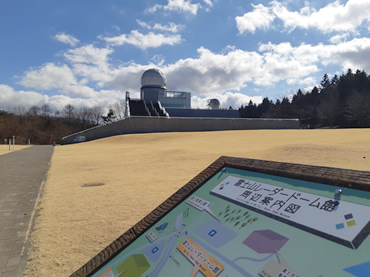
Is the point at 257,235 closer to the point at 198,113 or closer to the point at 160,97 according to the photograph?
the point at 198,113

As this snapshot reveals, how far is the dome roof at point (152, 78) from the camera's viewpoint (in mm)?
49062

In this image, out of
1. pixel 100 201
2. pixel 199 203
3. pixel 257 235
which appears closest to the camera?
pixel 257 235

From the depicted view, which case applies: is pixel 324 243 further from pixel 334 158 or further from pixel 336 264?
pixel 334 158

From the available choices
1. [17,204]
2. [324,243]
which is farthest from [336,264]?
[17,204]

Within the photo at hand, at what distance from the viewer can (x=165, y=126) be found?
33531mm

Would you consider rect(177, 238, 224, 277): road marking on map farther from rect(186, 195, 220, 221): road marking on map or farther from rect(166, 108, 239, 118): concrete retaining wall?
rect(166, 108, 239, 118): concrete retaining wall

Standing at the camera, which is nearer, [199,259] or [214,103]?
[199,259]

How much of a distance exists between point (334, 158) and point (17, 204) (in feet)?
32.9

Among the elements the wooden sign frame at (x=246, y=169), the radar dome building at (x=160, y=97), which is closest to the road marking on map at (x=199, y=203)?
the wooden sign frame at (x=246, y=169)

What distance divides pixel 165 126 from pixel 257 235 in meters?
31.8

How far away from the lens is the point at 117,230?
462 centimetres

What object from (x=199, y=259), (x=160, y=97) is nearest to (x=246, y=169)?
(x=199, y=259)

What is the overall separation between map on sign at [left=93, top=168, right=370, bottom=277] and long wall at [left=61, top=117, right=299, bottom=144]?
30258mm

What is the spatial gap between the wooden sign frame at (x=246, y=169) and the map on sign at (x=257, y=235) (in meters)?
0.05
